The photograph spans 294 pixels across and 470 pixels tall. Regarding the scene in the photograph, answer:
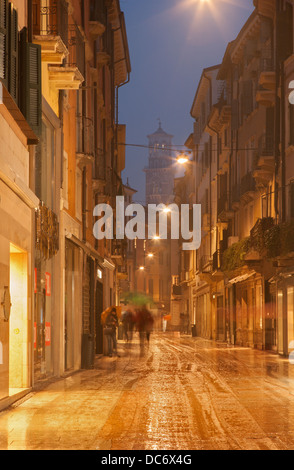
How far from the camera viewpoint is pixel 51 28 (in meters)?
18.8

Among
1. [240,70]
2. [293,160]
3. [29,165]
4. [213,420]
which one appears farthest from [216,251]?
[213,420]

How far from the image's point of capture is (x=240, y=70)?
44094 millimetres

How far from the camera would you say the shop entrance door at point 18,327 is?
15.2 m

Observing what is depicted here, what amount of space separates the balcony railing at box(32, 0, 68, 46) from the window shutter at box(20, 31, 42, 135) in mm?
2678

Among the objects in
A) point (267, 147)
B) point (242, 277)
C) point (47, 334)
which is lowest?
point (47, 334)

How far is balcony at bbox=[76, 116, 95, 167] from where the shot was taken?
80.8ft

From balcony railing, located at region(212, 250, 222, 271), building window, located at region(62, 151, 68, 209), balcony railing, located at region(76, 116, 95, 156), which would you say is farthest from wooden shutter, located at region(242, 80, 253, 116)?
building window, located at region(62, 151, 68, 209)

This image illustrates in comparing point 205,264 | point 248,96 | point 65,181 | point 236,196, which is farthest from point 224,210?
point 65,181

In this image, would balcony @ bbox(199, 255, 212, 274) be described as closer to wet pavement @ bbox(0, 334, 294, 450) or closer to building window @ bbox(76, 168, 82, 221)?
building window @ bbox(76, 168, 82, 221)

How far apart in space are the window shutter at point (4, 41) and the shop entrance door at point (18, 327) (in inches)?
135

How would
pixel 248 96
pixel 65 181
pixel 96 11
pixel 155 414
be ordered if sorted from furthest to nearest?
pixel 248 96 < pixel 96 11 < pixel 65 181 < pixel 155 414

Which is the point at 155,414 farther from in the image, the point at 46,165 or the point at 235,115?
the point at 235,115

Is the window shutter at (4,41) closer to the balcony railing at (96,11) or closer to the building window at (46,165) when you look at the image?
the building window at (46,165)

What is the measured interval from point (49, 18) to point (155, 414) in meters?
10.6
